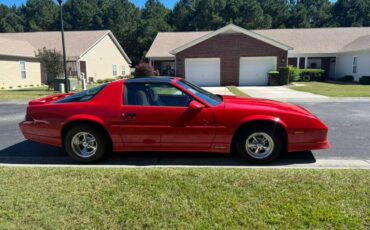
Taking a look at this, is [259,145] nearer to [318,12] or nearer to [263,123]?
[263,123]

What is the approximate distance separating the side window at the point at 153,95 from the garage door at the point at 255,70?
2049 centimetres

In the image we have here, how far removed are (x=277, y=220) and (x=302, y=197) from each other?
0.66 metres

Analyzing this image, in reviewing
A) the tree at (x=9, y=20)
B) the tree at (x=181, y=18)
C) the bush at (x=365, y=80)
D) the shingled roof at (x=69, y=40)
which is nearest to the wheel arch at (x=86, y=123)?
the bush at (x=365, y=80)

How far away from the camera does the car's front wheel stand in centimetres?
477

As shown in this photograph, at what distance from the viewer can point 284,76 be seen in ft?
76.0

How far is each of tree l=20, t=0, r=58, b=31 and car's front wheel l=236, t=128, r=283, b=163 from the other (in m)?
68.9

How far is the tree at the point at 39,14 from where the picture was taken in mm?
65812

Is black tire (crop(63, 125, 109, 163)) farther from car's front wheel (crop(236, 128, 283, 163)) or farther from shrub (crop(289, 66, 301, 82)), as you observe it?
shrub (crop(289, 66, 301, 82))

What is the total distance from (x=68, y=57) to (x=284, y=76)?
20.0 metres

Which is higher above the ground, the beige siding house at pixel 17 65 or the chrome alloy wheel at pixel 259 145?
the beige siding house at pixel 17 65

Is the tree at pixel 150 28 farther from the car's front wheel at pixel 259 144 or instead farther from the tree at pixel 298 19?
the car's front wheel at pixel 259 144

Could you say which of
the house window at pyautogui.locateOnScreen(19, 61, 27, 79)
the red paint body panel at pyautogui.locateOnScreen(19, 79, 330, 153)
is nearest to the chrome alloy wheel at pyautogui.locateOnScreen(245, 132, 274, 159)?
the red paint body panel at pyautogui.locateOnScreen(19, 79, 330, 153)

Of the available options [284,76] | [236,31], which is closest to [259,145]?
[284,76]

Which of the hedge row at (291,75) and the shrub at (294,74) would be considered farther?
the shrub at (294,74)
